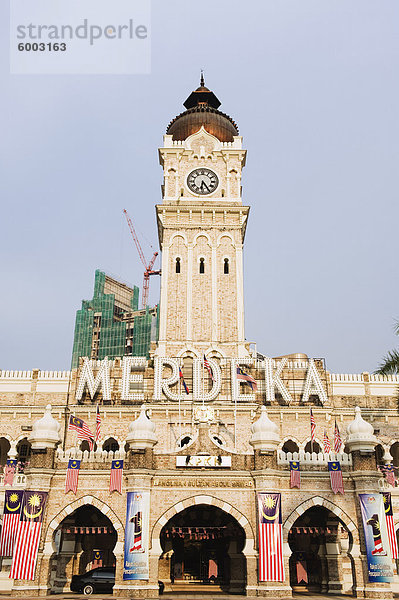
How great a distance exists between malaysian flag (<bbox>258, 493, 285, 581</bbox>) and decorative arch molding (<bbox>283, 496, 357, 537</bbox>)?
709mm

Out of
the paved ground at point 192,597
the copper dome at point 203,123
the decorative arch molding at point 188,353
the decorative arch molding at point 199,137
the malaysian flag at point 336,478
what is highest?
the copper dome at point 203,123

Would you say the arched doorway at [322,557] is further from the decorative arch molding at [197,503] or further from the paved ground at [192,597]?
the decorative arch molding at [197,503]

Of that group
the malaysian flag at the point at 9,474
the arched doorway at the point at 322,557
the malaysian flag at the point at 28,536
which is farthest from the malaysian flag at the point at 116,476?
the malaysian flag at the point at 9,474

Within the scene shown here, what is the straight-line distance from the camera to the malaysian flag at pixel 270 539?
1037 inches

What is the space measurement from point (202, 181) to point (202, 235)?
5.54 m

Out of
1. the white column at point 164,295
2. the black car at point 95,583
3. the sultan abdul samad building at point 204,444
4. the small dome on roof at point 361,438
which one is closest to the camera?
the sultan abdul samad building at point 204,444

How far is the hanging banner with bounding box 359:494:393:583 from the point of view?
86.7ft

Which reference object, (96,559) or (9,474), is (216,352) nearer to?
(96,559)

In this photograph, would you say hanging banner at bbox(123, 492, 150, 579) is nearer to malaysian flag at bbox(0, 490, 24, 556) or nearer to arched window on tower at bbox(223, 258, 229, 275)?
malaysian flag at bbox(0, 490, 24, 556)

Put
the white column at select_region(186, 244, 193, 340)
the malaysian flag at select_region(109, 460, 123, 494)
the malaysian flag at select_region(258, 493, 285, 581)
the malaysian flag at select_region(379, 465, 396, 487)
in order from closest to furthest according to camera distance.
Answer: the malaysian flag at select_region(258, 493, 285, 581), the malaysian flag at select_region(109, 460, 123, 494), the malaysian flag at select_region(379, 465, 396, 487), the white column at select_region(186, 244, 193, 340)

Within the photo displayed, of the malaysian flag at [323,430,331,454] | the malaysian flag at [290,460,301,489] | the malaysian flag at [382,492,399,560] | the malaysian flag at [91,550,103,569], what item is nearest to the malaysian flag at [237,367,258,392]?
the malaysian flag at [323,430,331,454]

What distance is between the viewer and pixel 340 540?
34312mm

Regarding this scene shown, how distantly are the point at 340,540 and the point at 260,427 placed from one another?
37.2 feet

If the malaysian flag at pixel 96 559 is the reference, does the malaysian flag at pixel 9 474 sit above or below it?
above
